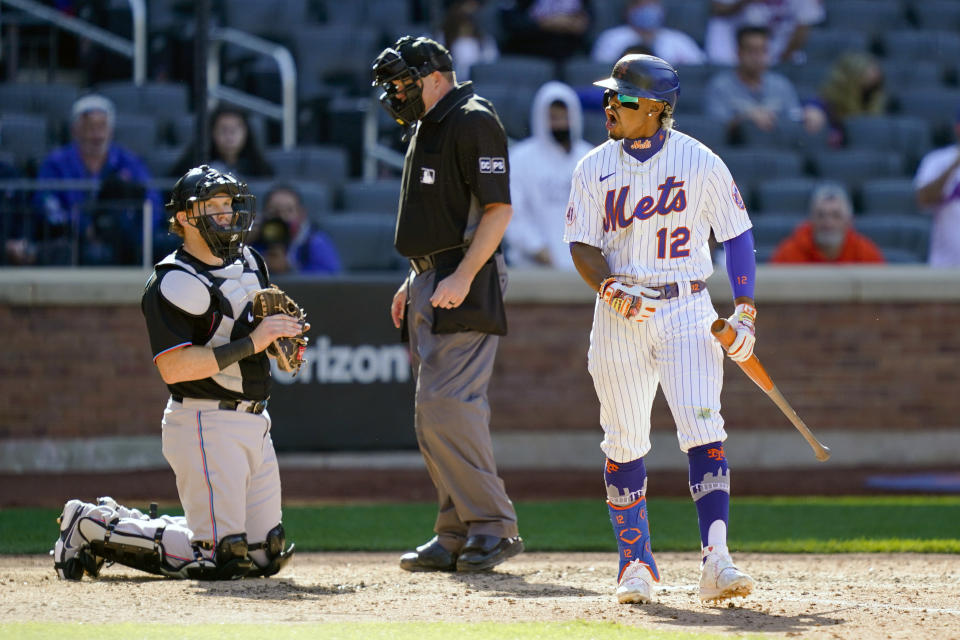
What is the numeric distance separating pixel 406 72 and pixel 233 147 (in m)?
4.94

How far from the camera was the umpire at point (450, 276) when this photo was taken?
5.69 m

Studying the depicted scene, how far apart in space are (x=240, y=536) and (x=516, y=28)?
8.73 meters

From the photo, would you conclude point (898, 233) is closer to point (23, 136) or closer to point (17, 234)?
point (17, 234)

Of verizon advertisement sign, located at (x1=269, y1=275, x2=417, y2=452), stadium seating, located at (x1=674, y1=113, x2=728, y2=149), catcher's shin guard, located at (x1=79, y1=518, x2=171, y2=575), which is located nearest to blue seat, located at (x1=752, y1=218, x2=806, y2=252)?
stadium seating, located at (x1=674, y1=113, x2=728, y2=149)

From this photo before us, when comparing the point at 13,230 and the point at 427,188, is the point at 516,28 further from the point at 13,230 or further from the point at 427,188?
the point at 427,188

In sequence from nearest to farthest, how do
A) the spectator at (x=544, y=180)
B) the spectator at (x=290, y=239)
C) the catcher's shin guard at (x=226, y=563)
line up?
the catcher's shin guard at (x=226, y=563) < the spectator at (x=290, y=239) < the spectator at (x=544, y=180)

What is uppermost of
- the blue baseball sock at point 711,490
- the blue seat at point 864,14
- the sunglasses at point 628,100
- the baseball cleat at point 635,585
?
the blue seat at point 864,14

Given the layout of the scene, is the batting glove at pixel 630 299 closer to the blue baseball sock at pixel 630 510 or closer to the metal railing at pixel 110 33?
the blue baseball sock at pixel 630 510

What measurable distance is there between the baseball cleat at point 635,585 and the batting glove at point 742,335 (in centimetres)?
80

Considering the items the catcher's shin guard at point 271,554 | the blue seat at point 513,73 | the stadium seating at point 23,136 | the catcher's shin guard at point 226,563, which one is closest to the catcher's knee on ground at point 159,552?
the catcher's shin guard at point 226,563

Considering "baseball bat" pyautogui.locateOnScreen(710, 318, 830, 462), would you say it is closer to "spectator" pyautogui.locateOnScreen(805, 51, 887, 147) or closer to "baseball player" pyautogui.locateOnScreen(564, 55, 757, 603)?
"baseball player" pyautogui.locateOnScreen(564, 55, 757, 603)

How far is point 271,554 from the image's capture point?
5.51 metres

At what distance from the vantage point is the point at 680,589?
525 cm

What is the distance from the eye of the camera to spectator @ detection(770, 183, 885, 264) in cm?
1022
